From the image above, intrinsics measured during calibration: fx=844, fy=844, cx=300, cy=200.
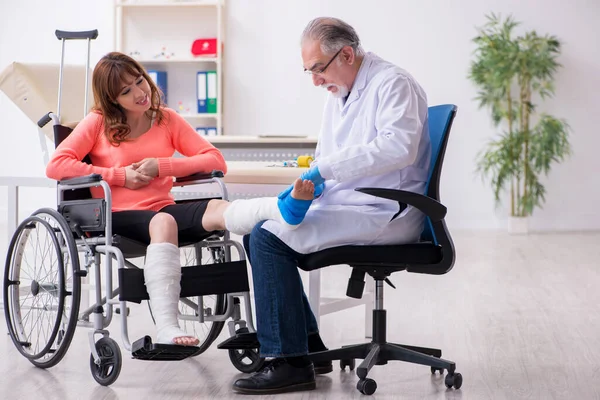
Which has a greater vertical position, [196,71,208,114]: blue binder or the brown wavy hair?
[196,71,208,114]: blue binder

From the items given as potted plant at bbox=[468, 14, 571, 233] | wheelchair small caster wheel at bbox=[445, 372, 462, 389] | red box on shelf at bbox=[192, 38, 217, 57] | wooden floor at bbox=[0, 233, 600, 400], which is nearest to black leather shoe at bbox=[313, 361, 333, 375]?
wooden floor at bbox=[0, 233, 600, 400]

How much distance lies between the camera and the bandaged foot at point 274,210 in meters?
2.03

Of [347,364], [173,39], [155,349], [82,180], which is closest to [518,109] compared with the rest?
[173,39]

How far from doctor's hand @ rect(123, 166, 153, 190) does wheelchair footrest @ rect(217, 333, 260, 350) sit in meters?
0.53

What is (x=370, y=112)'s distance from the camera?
2.19 metres

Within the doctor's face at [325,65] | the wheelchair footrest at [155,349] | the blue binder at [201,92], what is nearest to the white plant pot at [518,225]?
the blue binder at [201,92]

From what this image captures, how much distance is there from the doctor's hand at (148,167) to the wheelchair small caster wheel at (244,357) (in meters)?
0.56

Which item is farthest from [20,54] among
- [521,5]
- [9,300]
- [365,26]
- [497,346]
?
[497,346]

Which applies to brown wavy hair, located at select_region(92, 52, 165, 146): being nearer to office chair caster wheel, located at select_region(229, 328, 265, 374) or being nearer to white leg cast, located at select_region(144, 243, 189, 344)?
white leg cast, located at select_region(144, 243, 189, 344)

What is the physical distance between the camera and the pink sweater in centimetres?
240

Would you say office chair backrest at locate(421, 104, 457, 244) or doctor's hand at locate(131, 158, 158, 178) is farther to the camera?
doctor's hand at locate(131, 158, 158, 178)

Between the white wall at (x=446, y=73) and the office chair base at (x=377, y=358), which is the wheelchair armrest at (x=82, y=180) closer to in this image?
the office chair base at (x=377, y=358)

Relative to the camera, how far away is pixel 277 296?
212 centimetres

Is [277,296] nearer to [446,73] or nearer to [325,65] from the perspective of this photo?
[325,65]
